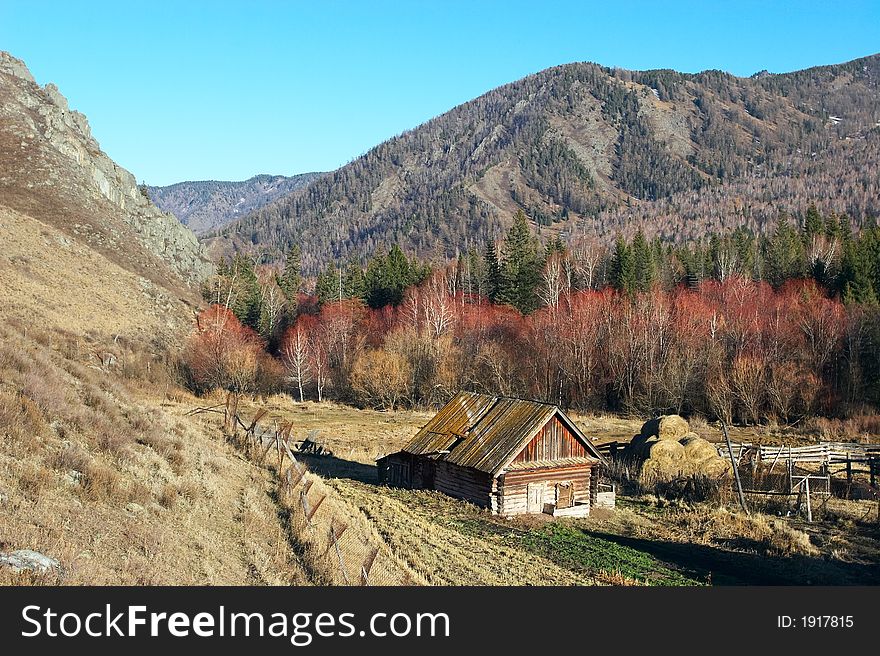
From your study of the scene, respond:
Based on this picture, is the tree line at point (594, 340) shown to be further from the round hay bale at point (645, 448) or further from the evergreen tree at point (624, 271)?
the round hay bale at point (645, 448)

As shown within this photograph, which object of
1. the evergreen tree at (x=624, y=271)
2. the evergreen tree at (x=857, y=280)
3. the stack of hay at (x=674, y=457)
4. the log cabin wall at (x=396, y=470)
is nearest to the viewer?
the log cabin wall at (x=396, y=470)

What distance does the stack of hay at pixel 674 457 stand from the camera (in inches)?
1474

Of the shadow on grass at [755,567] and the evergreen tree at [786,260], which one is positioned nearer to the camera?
the shadow on grass at [755,567]

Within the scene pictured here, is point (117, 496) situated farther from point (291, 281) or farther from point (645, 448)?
point (291, 281)

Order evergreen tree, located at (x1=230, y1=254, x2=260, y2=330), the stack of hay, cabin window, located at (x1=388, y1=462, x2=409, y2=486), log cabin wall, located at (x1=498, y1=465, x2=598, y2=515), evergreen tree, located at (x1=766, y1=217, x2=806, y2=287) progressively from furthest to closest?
evergreen tree, located at (x1=230, y1=254, x2=260, y2=330) < evergreen tree, located at (x1=766, y1=217, x2=806, y2=287) < the stack of hay < cabin window, located at (x1=388, y1=462, x2=409, y2=486) < log cabin wall, located at (x1=498, y1=465, x2=598, y2=515)

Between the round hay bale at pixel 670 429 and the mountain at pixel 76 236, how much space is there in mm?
46081

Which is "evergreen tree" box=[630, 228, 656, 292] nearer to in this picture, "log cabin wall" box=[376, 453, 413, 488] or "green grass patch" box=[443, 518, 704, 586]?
"log cabin wall" box=[376, 453, 413, 488]

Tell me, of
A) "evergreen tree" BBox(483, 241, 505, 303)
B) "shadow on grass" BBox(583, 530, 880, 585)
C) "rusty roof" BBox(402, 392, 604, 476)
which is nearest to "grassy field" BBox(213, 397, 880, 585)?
"shadow on grass" BBox(583, 530, 880, 585)

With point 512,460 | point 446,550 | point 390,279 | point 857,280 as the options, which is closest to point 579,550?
point 446,550

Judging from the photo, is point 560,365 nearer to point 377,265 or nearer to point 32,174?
point 377,265

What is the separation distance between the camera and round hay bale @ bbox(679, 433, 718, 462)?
38.0 metres

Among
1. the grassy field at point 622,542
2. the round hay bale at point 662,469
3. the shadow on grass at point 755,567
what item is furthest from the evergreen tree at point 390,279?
the shadow on grass at point 755,567

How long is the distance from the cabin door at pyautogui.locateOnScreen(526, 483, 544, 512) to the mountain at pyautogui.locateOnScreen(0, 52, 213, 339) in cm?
4210

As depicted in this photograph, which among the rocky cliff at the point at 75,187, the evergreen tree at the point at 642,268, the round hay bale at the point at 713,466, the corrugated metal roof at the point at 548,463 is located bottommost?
the round hay bale at the point at 713,466
